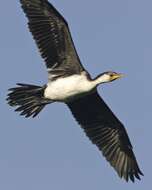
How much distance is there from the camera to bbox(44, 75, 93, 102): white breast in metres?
19.0

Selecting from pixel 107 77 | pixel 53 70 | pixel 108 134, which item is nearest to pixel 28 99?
pixel 53 70

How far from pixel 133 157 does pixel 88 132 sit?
1276mm

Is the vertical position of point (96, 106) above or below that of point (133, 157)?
above

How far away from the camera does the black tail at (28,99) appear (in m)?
19.3

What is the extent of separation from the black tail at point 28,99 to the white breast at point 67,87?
0.72 feet

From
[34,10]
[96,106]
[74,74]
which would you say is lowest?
[96,106]

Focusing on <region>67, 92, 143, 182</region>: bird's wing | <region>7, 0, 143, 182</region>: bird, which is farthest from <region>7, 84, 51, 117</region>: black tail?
<region>67, 92, 143, 182</region>: bird's wing

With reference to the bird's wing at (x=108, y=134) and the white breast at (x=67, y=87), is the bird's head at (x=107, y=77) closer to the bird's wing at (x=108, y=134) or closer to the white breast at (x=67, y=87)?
the white breast at (x=67, y=87)

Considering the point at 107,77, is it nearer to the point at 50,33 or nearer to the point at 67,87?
the point at 67,87

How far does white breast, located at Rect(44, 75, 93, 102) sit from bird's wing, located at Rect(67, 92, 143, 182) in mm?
1264

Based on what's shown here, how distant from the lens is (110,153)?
68.7 ft

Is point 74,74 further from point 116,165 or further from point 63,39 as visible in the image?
point 116,165

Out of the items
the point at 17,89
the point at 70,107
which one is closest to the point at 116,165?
the point at 70,107

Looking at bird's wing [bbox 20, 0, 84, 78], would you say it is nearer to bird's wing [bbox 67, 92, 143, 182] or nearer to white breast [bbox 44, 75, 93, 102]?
white breast [bbox 44, 75, 93, 102]
